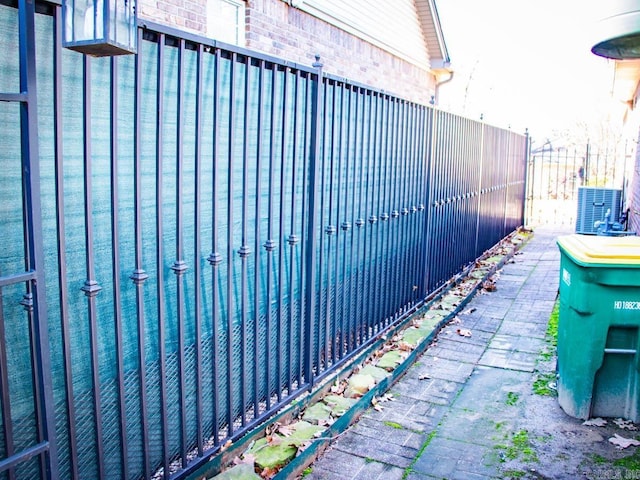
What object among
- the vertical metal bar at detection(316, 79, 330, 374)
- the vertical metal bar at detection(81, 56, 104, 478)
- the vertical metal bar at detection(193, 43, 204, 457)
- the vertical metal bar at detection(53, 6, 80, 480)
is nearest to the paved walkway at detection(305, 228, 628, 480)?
the vertical metal bar at detection(316, 79, 330, 374)

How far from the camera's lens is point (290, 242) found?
3.93m

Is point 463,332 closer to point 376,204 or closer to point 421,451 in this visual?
point 376,204

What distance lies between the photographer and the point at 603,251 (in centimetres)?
400

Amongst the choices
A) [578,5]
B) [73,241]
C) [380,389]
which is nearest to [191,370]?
[73,241]

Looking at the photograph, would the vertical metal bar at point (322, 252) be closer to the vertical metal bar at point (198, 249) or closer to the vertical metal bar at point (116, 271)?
the vertical metal bar at point (198, 249)

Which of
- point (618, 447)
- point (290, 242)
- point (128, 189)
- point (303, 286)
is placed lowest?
point (618, 447)

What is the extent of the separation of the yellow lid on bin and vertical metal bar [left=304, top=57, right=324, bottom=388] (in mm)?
1736

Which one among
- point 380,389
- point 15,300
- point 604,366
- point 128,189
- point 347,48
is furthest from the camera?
point 347,48

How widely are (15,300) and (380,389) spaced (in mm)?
2886

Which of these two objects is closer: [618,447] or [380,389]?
[618,447]

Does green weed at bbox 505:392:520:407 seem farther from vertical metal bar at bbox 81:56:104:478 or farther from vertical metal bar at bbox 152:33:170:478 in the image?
vertical metal bar at bbox 81:56:104:478

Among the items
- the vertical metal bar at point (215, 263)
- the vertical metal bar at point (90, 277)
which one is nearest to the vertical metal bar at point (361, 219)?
the vertical metal bar at point (215, 263)

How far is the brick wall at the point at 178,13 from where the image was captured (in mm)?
6008

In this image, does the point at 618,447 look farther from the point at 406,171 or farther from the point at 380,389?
the point at 406,171
